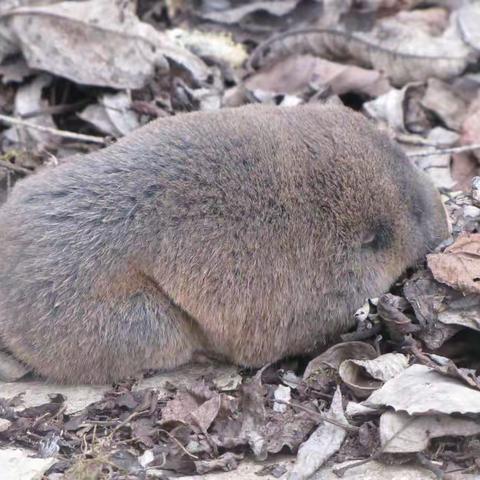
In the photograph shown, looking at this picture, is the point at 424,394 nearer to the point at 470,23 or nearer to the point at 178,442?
the point at 178,442

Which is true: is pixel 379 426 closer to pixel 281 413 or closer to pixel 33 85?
pixel 281 413

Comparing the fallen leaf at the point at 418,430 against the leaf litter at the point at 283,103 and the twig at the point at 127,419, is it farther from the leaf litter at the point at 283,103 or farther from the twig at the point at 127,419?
the twig at the point at 127,419

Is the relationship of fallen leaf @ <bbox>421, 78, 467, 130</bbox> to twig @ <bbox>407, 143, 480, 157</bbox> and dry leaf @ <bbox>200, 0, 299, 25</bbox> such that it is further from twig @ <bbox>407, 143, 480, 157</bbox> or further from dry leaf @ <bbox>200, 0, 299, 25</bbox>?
dry leaf @ <bbox>200, 0, 299, 25</bbox>

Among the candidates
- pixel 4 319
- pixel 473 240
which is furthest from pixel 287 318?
pixel 4 319

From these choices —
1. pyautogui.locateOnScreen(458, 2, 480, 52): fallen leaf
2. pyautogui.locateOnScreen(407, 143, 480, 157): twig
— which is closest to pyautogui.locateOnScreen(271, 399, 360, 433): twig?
pyautogui.locateOnScreen(407, 143, 480, 157): twig

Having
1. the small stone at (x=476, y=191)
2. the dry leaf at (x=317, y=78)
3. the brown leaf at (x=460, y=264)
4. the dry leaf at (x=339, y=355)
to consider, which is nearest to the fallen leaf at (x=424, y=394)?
the dry leaf at (x=339, y=355)
